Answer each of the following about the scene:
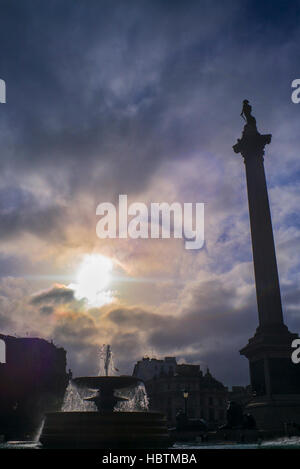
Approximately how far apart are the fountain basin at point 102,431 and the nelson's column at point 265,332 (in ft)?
50.4

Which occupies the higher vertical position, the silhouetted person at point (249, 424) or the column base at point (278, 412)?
the column base at point (278, 412)

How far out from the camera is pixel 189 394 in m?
81.9

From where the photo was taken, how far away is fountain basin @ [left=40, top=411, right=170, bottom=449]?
1595cm

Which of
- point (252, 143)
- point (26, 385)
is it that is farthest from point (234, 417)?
point (26, 385)

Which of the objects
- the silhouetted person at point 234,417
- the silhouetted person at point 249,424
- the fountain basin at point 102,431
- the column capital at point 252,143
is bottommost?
the fountain basin at point 102,431

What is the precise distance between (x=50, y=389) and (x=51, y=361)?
189 inches

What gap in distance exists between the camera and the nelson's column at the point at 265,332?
3002 cm

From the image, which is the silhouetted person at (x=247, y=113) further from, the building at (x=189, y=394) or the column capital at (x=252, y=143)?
the building at (x=189, y=394)

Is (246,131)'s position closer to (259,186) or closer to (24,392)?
(259,186)

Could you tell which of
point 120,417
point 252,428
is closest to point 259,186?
point 252,428

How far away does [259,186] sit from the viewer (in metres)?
39.8

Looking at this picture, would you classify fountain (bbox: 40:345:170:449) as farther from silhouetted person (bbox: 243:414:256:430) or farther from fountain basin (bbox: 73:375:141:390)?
silhouetted person (bbox: 243:414:256:430)

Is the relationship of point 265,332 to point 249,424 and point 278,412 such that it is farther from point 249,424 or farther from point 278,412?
point 249,424

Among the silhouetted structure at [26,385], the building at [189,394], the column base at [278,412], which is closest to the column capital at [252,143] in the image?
the column base at [278,412]
